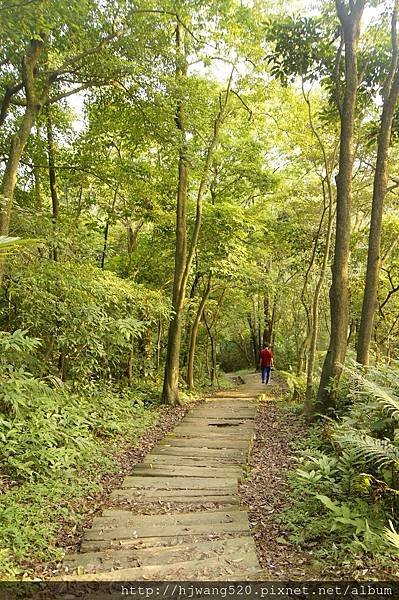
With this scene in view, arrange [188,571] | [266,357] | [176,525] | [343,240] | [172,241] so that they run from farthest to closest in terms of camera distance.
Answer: [266,357]
[172,241]
[343,240]
[176,525]
[188,571]

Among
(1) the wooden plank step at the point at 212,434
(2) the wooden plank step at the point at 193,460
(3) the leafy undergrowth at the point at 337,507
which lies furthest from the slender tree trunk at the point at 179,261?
(3) the leafy undergrowth at the point at 337,507

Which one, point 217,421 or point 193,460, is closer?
point 193,460

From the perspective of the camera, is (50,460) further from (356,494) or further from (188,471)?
(356,494)

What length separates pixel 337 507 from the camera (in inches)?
151

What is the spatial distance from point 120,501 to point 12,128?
756 cm

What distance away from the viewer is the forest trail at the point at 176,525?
11.0 feet

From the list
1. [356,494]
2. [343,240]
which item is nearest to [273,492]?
[356,494]

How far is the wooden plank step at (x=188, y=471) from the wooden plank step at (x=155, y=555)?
1.74m

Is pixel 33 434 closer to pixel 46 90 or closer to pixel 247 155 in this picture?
pixel 46 90

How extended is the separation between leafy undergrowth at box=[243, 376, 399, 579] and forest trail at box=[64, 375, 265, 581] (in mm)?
244

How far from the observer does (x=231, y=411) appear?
9.62 m

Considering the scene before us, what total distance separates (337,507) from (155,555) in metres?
1.65

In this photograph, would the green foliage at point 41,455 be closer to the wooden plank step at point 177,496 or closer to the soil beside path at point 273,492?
the wooden plank step at point 177,496

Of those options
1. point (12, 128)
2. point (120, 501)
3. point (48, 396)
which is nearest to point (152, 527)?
point (120, 501)
